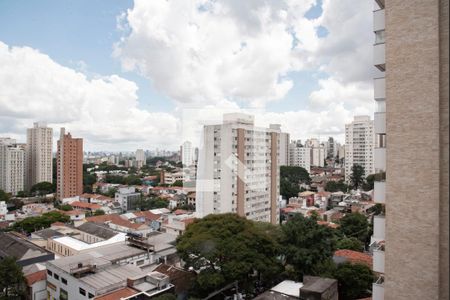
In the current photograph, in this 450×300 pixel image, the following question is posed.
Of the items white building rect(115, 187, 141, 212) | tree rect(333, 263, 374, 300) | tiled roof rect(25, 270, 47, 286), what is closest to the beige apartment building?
tree rect(333, 263, 374, 300)

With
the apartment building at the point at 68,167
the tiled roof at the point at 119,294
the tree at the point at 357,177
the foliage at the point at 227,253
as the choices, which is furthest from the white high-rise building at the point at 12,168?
the tree at the point at 357,177

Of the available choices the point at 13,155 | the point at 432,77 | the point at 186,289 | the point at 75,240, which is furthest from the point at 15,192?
the point at 432,77

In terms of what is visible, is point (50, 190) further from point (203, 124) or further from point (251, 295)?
point (251, 295)

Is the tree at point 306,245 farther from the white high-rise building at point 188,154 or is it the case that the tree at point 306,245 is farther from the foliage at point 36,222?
the foliage at point 36,222

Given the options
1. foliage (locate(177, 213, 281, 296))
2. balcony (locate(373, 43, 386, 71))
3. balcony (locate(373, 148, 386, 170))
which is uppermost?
balcony (locate(373, 43, 386, 71))

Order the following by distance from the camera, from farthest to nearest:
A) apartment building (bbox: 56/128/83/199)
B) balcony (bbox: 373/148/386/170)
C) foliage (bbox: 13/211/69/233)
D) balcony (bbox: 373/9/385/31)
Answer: apartment building (bbox: 56/128/83/199) < foliage (bbox: 13/211/69/233) < balcony (bbox: 373/9/385/31) < balcony (bbox: 373/148/386/170)

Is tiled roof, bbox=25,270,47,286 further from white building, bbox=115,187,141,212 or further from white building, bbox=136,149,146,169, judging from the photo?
white building, bbox=136,149,146,169

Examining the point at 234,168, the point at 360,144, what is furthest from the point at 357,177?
the point at 234,168
